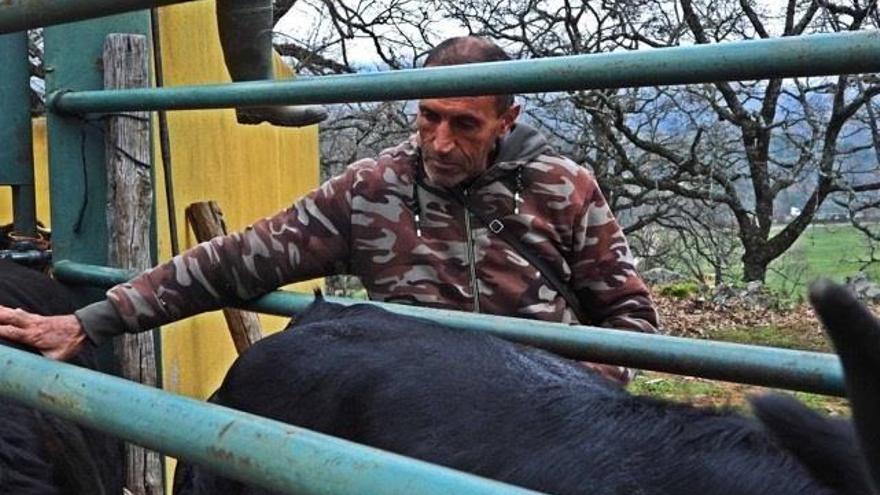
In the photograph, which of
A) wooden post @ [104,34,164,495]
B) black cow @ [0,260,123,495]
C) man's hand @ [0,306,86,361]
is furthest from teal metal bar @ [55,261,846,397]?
wooden post @ [104,34,164,495]

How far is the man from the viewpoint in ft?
9.79

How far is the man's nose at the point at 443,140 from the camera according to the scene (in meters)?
2.95

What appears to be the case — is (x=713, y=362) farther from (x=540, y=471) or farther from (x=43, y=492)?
(x=43, y=492)

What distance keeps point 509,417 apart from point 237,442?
857 millimetres

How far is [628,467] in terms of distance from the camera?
66.1 inches

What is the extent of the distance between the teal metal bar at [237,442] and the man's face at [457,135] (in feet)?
5.59

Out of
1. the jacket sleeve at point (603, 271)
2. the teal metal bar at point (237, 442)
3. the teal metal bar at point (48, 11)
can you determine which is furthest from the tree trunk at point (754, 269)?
the teal metal bar at point (237, 442)

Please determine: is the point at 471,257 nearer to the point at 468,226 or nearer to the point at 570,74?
the point at 468,226

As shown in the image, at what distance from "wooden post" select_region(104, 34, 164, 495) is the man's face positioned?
2.70 ft

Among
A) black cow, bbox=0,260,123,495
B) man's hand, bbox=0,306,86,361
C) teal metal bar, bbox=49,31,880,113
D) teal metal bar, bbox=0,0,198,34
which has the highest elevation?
teal metal bar, bbox=0,0,198,34

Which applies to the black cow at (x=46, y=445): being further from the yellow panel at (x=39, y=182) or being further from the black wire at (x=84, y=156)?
the yellow panel at (x=39, y=182)

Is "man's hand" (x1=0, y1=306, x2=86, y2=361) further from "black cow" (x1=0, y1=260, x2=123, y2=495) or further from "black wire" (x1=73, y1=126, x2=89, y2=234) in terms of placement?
"black wire" (x1=73, y1=126, x2=89, y2=234)

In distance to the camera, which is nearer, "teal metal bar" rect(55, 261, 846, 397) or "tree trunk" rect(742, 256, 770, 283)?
"teal metal bar" rect(55, 261, 846, 397)

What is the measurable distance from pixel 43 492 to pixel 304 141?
6.21m
